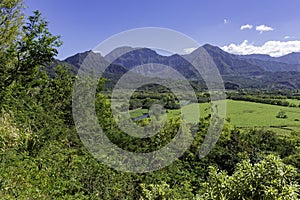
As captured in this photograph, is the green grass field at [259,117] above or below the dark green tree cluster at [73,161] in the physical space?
below

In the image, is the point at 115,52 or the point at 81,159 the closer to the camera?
the point at 115,52

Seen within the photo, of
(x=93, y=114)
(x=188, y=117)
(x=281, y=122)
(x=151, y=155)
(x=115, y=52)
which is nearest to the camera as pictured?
(x=115, y=52)

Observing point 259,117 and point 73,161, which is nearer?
point 73,161

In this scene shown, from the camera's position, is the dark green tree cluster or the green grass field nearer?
the dark green tree cluster

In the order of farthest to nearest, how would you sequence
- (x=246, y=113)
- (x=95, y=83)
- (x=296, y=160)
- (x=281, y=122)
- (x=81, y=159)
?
1. (x=246, y=113)
2. (x=281, y=122)
3. (x=296, y=160)
4. (x=95, y=83)
5. (x=81, y=159)

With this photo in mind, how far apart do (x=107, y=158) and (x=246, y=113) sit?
50.0 m

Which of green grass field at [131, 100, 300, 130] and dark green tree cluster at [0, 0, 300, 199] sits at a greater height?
dark green tree cluster at [0, 0, 300, 199]

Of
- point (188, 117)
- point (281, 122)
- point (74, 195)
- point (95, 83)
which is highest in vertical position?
point (95, 83)

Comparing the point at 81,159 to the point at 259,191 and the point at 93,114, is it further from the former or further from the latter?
the point at 259,191

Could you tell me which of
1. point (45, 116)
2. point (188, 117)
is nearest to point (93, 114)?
point (45, 116)

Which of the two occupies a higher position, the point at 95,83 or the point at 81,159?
the point at 95,83

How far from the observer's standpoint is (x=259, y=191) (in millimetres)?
3029

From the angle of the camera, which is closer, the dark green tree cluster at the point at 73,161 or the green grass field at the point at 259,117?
the dark green tree cluster at the point at 73,161

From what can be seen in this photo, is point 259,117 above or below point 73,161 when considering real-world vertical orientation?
below
